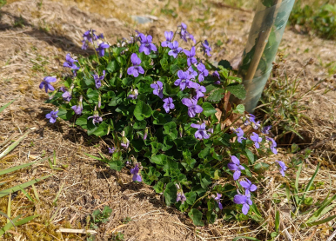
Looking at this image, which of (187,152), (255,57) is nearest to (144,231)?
(187,152)

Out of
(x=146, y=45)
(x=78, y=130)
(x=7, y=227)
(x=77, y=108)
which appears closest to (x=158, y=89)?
(x=146, y=45)

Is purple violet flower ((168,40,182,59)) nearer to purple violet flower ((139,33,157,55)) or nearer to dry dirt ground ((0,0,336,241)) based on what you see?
purple violet flower ((139,33,157,55))

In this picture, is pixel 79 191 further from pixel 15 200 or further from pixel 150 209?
pixel 150 209

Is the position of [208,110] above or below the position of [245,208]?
above

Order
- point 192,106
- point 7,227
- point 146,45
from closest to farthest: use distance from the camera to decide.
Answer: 1. point 7,227
2. point 192,106
3. point 146,45

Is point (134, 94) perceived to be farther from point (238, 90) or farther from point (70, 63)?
point (238, 90)

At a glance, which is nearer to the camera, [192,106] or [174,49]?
[192,106]

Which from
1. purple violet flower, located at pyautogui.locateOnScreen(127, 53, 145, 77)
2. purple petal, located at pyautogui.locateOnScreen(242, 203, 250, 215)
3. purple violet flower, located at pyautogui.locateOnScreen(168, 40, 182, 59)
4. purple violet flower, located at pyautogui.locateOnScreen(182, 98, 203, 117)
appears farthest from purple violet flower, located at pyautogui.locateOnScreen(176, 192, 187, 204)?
purple violet flower, located at pyautogui.locateOnScreen(168, 40, 182, 59)

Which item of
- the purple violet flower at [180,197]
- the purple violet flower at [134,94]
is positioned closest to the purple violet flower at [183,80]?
the purple violet flower at [134,94]
